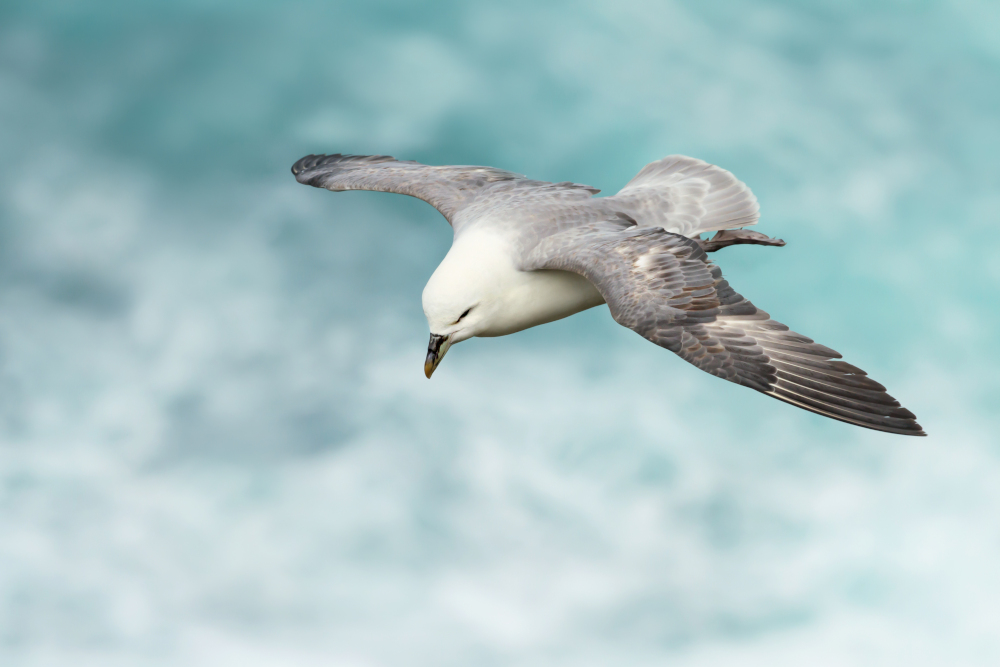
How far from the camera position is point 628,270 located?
710 cm

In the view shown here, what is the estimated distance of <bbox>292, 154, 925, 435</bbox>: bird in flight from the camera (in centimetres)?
655

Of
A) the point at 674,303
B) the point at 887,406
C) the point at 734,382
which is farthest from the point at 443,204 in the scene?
the point at 887,406

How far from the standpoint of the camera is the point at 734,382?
6.52m

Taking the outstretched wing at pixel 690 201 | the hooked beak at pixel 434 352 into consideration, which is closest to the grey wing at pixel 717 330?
the hooked beak at pixel 434 352

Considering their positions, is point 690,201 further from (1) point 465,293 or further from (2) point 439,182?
(1) point 465,293

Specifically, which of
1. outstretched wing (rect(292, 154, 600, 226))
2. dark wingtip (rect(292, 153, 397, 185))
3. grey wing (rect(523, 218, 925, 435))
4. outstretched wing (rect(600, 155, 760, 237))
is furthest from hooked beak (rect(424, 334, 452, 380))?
dark wingtip (rect(292, 153, 397, 185))

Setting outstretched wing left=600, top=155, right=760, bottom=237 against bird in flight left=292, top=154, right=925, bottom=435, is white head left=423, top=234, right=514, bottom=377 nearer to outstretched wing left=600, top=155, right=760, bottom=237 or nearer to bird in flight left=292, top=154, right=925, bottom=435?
bird in flight left=292, top=154, right=925, bottom=435

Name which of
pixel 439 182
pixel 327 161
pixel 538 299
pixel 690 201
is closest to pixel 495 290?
pixel 538 299

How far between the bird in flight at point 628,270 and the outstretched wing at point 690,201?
0.01 m

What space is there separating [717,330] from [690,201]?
2.36 metres

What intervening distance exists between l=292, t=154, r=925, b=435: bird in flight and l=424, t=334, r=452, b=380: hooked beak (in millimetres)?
10

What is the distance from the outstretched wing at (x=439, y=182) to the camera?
28.5 feet

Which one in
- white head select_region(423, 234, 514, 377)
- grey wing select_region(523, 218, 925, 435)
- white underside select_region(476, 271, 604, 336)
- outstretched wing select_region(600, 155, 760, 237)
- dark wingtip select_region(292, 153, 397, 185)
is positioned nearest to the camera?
grey wing select_region(523, 218, 925, 435)

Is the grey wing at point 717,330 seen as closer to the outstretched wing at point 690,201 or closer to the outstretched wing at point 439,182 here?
the outstretched wing at point 690,201
